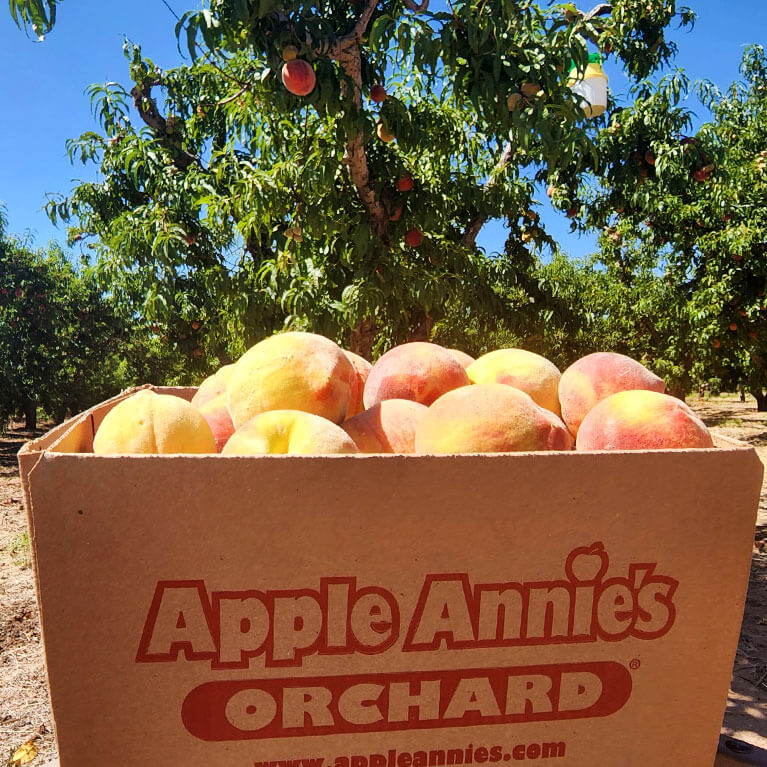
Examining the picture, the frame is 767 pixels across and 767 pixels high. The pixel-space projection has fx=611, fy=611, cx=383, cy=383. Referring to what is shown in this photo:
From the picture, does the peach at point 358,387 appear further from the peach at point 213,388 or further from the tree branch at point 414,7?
the tree branch at point 414,7

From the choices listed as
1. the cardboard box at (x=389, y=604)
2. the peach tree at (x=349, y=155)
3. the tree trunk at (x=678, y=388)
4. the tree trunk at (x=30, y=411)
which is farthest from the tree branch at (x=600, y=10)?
the tree trunk at (x=30, y=411)

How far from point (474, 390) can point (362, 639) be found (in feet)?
1.43

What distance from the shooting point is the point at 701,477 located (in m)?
0.86

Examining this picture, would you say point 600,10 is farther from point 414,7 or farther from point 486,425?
point 486,425

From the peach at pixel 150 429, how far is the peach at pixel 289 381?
15cm

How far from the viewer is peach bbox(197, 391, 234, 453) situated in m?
1.21

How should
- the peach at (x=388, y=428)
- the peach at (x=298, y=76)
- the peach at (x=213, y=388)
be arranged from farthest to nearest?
the peach at (x=298, y=76) → the peach at (x=213, y=388) → the peach at (x=388, y=428)

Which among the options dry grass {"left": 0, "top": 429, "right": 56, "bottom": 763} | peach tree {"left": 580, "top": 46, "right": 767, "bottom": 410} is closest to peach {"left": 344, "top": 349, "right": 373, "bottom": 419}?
dry grass {"left": 0, "top": 429, "right": 56, "bottom": 763}

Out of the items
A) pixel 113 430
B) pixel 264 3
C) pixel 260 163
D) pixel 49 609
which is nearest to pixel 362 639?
pixel 49 609

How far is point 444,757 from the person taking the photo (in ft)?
2.84

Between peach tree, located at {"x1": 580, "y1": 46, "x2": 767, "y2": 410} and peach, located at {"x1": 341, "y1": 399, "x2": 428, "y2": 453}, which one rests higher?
peach tree, located at {"x1": 580, "y1": 46, "x2": 767, "y2": 410}

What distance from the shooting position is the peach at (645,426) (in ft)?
3.23

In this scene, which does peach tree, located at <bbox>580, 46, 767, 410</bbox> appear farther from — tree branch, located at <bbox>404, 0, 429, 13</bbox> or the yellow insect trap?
tree branch, located at <bbox>404, 0, 429, 13</bbox>

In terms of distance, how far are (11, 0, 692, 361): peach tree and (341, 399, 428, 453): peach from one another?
2187 mm
